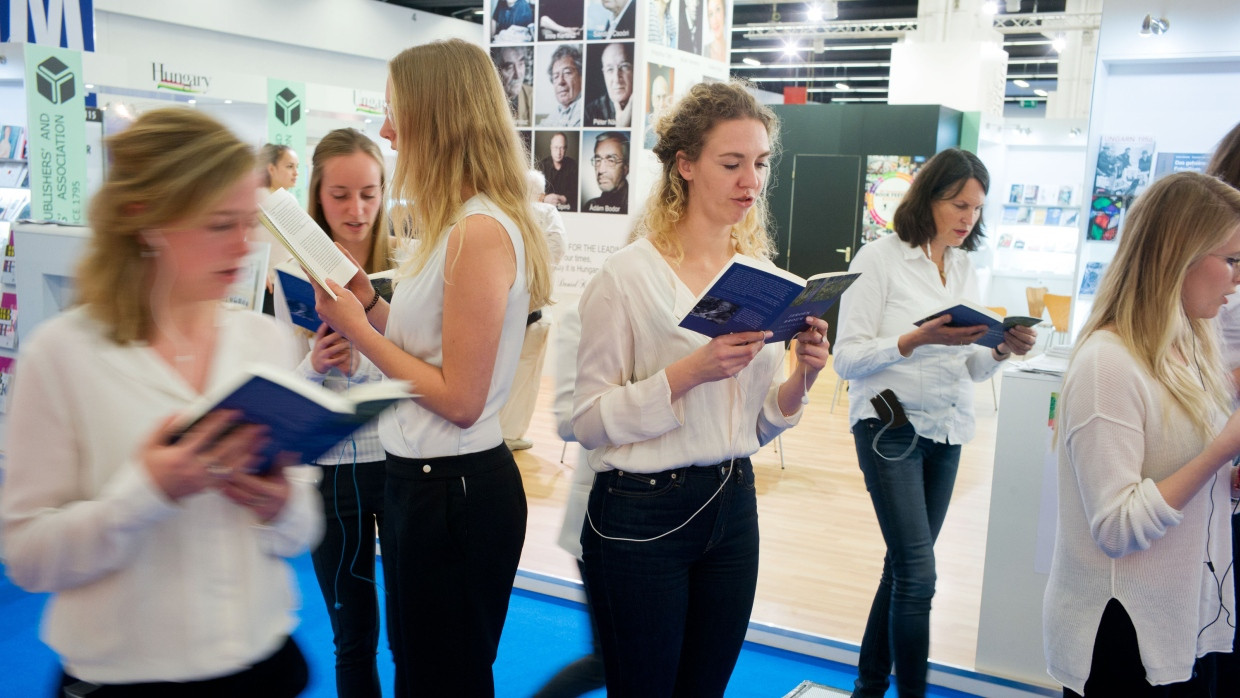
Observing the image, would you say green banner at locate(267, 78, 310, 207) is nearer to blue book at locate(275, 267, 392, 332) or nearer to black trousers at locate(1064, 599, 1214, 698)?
blue book at locate(275, 267, 392, 332)

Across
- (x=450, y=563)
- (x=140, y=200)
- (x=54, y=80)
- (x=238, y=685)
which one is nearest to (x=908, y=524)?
(x=450, y=563)

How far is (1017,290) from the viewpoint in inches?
570

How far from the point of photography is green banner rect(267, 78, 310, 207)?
859cm

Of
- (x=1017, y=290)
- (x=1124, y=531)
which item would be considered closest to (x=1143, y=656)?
(x=1124, y=531)

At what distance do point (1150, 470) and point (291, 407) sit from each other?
60.1 inches

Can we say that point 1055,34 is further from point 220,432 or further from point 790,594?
point 220,432

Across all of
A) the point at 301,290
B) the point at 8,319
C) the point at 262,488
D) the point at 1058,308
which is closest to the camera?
the point at 262,488

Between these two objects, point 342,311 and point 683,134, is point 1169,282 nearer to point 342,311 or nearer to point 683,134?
point 683,134

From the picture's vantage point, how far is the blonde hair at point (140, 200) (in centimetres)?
119

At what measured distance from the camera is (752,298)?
5.76 ft

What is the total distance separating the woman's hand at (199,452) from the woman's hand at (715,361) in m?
0.89

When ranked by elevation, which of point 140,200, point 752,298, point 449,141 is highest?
point 449,141

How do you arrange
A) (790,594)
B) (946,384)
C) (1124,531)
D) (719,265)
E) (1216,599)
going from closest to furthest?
(1124,531) < (1216,599) < (719,265) < (946,384) < (790,594)

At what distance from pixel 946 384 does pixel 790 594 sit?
5.25 feet
